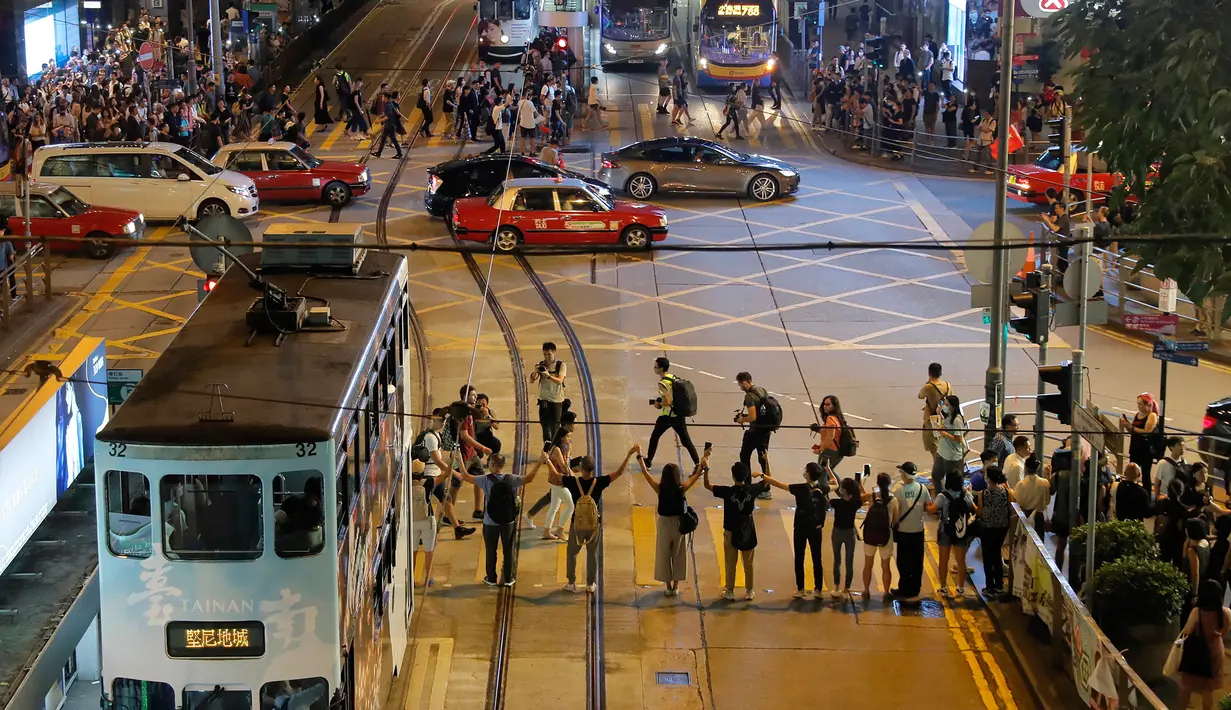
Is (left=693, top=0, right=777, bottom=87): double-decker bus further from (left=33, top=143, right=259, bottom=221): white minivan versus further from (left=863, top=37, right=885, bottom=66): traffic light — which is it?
(left=33, top=143, right=259, bottom=221): white minivan

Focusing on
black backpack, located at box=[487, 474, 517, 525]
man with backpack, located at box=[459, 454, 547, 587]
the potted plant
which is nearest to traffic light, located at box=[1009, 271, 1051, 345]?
the potted plant

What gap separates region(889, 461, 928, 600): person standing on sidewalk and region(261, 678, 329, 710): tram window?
5.94m

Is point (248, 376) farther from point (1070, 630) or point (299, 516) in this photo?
point (1070, 630)

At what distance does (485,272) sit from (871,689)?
14.6 meters

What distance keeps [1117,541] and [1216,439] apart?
317 cm

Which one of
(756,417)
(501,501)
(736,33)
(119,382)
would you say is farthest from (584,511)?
(736,33)

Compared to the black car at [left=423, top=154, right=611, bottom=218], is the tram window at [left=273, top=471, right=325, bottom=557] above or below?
below

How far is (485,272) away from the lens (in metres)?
26.1

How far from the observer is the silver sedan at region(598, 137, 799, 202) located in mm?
30531

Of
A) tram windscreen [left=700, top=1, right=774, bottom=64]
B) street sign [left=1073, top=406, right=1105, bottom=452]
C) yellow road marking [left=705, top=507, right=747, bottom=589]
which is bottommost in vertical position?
yellow road marking [left=705, top=507, right=747, bottom=589]

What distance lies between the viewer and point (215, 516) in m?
9.33

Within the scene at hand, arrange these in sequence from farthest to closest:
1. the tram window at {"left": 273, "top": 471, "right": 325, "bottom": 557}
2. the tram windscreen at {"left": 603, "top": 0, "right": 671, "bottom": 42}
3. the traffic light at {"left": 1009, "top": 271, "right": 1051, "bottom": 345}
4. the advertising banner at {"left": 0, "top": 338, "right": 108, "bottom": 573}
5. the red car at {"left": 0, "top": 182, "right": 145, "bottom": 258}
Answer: the tram windscreen at {"left": 603, "top": 0, "right": 671, "bottom": 42} < the red car at {"left": 0, "top": 182, "right": 145, "bottom": 258} < the traffic light at {"left": 1009, "top": 271, "right": 1051, "bottom": 345} < the advertising banner at {"left": 0, "top": 338, "right": 108, "bottom": 573} < the tram window at {"left": 273, "top": 471, "right": 325, "bottom": 557}

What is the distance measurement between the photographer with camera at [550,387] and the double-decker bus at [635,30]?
89.1 ft

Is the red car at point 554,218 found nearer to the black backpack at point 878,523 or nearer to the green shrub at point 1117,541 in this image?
the black backpack at point 878,523
